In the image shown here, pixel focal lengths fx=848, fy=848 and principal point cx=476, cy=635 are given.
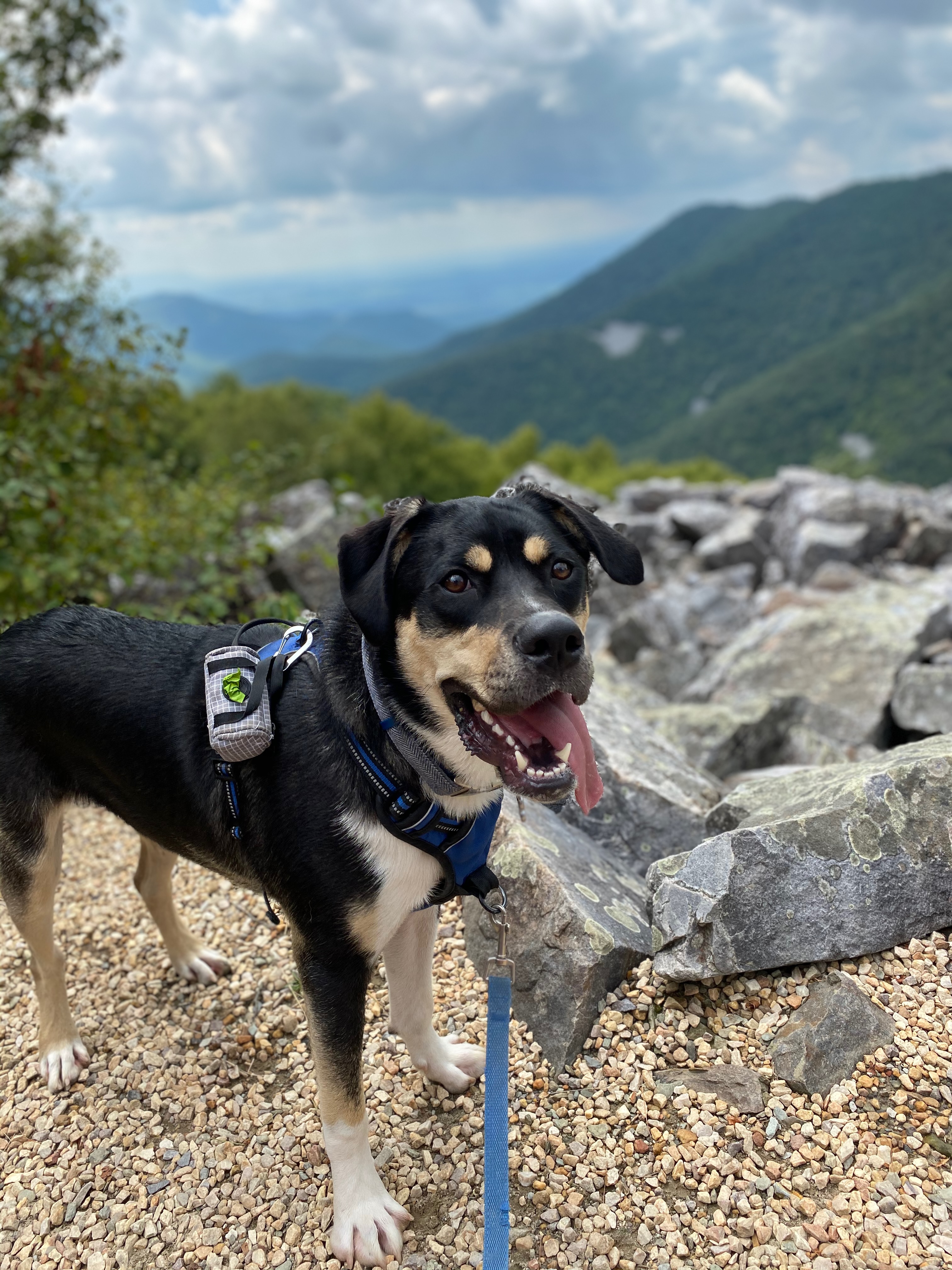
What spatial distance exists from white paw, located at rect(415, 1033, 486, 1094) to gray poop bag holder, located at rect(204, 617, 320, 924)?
112 cm

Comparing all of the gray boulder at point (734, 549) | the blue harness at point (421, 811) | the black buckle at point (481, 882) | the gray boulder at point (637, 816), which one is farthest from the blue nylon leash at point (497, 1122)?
the gray boulder at point (734, 549)

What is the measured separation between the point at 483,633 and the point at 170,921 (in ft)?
9.89

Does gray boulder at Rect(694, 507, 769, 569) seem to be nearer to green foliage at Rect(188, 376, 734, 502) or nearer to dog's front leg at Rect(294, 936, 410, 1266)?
dog's front leg at Rect(294, 936, 410, 1266)

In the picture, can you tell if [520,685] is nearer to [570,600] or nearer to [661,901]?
[570,600]

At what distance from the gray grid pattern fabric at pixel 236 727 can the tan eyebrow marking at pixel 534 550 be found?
1.17m

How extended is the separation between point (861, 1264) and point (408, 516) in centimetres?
318

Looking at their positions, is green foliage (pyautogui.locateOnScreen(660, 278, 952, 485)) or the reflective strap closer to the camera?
the reflective strap

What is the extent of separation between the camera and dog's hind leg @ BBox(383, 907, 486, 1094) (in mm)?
3914

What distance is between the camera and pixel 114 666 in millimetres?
3670

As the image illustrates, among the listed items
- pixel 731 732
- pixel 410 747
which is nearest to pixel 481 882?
pixel 410 747

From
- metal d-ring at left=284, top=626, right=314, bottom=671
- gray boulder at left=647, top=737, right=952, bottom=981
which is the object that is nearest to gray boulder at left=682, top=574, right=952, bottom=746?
gray boulder at left=647, top=737, right=952, bottom=981

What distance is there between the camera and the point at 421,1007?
156 inches

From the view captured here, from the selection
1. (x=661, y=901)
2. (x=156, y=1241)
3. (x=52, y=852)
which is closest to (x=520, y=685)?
(x=661, y=901)

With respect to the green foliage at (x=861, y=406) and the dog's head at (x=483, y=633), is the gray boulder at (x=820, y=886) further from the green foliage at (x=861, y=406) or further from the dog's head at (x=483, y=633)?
the green foliage at (x=861, y=406)
